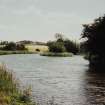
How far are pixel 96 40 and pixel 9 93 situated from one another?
51.0 meters

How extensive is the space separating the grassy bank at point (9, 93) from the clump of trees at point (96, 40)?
4698cm

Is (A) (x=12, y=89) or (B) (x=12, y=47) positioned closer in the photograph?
(A) (x=12, y=89)

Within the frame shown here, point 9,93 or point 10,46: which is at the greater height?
point 10,46

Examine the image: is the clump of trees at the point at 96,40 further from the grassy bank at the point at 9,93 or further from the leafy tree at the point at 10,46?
the leafy tree at the point at 10,46

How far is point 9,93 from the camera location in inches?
867

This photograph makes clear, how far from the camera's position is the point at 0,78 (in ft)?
78.1

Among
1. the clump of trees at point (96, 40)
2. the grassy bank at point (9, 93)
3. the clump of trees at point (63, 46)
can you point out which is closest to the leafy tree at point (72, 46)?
the clump of trees at point (63, 46)

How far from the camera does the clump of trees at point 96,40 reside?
7100 cm

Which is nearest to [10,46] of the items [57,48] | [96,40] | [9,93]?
[57,48]

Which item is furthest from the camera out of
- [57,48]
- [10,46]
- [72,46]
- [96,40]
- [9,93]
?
[10,46]

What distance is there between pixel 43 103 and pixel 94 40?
4916cm

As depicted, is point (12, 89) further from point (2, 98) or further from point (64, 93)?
point (64, 93)

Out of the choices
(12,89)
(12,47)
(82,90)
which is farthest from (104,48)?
(12,47)

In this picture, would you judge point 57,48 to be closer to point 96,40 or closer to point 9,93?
point 96,40
